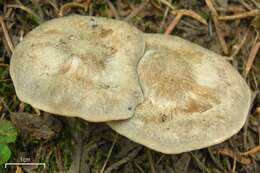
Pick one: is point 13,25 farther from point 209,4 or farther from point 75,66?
point 209,4

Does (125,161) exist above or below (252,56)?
below

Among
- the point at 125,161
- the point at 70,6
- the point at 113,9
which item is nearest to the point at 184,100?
the point at 125,161

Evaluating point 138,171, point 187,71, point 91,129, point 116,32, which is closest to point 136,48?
point 116,32

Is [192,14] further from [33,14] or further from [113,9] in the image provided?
[33,14]

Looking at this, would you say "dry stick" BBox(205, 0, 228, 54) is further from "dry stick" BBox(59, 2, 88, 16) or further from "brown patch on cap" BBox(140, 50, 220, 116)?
"dry stick" BBox(59, 2, 88, 16)

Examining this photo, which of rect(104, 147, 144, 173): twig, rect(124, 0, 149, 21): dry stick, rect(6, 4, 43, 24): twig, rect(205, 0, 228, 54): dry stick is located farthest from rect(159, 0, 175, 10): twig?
rect(104, 147, 144, 173): twig
